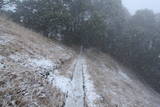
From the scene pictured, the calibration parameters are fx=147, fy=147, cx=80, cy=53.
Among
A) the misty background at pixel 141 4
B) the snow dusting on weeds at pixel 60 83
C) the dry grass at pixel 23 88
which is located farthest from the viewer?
the misty background at pixel 141 4

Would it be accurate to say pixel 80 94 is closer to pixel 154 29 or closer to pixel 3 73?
pixel 3 73

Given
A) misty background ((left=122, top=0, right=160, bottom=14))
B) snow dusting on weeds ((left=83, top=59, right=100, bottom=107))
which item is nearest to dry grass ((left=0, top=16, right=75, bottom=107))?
snow dusting on weeds ((left=83, top=59, right=100, bottom=107))

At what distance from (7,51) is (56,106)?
3.42 metres

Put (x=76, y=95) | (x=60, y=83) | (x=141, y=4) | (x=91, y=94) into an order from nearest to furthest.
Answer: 1. (x=76, y=95)
2. (x=60, y=83)
3. (x=91, y=94)
4. (x=141, y=4)

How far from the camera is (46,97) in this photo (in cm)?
553

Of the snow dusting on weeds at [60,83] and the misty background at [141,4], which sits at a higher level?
the misty background at [141,4]

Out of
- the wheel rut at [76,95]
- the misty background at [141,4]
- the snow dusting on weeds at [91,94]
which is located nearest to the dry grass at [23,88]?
the wheel rut at [76,95]

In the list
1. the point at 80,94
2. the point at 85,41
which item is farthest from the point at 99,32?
the point at 80,94

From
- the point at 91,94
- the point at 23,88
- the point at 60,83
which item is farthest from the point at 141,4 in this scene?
the point at 23,88

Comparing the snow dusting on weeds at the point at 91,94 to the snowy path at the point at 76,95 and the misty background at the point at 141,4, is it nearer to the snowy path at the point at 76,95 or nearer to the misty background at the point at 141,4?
the snowy path at the point at 76,95

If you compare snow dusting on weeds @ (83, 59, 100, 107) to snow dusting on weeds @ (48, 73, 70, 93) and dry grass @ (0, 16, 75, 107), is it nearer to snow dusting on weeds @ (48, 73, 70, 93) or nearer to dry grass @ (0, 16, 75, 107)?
snow dusting on weeds @ (48, 73, 70, 93)

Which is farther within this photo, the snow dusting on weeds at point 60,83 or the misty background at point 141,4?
the misty background at point 141,4

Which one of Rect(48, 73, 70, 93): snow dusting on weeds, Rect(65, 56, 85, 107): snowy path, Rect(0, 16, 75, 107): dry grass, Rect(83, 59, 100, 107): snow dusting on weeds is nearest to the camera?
Rect(0, 16, 75, 107): dry grass

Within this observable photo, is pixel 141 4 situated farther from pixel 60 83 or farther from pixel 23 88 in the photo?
pixel 23 88
